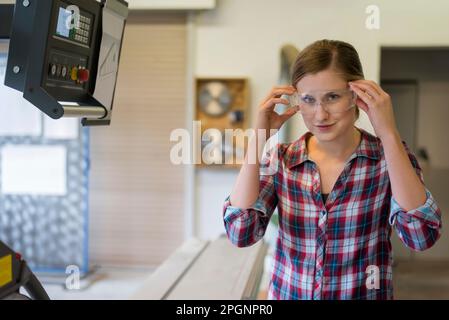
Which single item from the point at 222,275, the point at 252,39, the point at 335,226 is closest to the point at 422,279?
the point at 222,275

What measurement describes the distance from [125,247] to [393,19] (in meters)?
2.74

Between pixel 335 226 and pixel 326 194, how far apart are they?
0.07m

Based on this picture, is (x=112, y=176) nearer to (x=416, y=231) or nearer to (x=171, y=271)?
(x=171, y=271)

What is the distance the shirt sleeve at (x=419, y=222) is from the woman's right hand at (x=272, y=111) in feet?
0.84

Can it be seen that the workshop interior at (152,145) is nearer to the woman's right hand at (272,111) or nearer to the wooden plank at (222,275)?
the wooden plank at (222,275)

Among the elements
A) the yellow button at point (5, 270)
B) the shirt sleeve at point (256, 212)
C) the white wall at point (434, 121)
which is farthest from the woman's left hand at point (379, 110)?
the white wall at point (434, 121)

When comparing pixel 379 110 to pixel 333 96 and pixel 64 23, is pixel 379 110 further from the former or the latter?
pixel 64 23

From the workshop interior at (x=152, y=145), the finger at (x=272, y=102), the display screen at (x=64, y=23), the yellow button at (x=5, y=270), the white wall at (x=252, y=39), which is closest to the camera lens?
the yellow button at (x=5, y=270)

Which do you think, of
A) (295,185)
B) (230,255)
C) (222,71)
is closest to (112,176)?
(222,71)

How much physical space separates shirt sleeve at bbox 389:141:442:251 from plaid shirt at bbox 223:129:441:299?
4cm

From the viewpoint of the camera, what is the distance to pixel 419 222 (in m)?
0.94

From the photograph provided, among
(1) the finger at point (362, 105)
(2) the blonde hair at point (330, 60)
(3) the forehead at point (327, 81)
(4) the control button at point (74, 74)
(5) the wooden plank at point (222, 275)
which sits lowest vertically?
(5) the wooden plank at point (222, 275)

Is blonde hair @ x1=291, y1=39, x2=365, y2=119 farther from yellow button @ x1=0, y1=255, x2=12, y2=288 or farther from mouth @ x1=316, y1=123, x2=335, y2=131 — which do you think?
yellow button @ x1=0, y1=255, x2=12, y2=288

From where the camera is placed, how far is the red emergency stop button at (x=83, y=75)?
1.03 m
